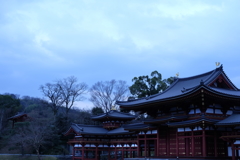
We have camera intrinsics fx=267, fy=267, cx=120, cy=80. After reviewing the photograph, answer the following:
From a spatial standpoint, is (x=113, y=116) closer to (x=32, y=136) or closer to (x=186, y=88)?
(x=32, y=136)

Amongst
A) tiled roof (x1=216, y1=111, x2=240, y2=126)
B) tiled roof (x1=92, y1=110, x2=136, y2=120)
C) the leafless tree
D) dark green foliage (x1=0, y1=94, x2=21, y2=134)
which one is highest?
dark green foliage (x1=0, y1=94, x2=21, y2=134)

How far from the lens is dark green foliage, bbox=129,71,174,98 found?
6084 centimetres

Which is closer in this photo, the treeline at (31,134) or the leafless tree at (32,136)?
the leafless tree at (32,136)

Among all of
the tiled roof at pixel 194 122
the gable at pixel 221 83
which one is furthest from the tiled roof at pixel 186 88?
the tiled roof at pixel 194 122

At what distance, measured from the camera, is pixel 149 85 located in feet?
203

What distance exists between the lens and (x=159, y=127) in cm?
2777

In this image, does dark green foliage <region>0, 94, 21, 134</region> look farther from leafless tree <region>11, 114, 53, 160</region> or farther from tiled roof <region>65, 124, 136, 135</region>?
tiled roof <region>65, 124, 136, 135</region>

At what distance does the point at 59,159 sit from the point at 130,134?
13182mm

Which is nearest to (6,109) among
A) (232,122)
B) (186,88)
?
(186,88)

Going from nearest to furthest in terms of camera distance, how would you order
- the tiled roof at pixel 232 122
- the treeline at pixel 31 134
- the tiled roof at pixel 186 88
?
the tiled roof at pixel 232 122 → the tiled roof at pixel 186 88 → the treeline at pixel 31 134

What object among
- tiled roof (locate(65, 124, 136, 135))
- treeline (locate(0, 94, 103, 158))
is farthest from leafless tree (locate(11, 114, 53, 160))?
tiled roof (locate(65, 124, 136, 135))

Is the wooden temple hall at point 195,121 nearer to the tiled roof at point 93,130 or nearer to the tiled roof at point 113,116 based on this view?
the tiled roof at point 93,130

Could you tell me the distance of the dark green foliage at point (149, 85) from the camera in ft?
200

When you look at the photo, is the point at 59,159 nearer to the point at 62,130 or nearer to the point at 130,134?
the point at 62,130
